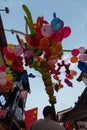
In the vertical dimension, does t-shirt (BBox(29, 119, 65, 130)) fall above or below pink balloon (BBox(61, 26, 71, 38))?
below

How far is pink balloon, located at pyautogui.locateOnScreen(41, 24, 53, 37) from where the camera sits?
553 cm

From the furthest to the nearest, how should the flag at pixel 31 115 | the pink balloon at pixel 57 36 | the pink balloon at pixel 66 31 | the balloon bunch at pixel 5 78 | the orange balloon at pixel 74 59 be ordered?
the flag at pixel 31 115, the orange balloon at pixel 74 59, the balloon bunch at pixel 5 78, the pink balloon at pixel 66 31, the pink balloon at pixel 57 36

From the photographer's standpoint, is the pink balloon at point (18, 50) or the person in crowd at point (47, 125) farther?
the pink balloon at point (18, 50)

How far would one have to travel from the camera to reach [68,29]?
5781mm

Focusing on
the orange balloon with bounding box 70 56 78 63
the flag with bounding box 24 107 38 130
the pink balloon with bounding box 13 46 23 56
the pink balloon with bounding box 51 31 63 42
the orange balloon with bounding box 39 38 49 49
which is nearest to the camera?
the orange balloon with bounding box 39 38 49 49

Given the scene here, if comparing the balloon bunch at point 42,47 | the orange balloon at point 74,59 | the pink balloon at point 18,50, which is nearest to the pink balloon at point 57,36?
the balloon bunch at point 42,47

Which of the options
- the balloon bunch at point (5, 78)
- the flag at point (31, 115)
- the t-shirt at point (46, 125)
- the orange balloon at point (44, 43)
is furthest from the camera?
the flag at point (31, 115)

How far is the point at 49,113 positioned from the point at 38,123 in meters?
0.35

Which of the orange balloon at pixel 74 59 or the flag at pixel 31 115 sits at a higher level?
the orange balloon at pixel 74 59

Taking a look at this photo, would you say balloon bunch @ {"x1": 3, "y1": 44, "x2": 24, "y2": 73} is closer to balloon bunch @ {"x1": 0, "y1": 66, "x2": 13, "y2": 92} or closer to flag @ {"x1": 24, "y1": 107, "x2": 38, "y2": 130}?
balloon bunch @ {"x1": 0, "y1": 66, "x2": 13, "y2": 92}

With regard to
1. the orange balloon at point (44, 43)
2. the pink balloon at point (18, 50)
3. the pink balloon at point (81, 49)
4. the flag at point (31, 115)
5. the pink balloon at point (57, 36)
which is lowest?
the flag at point (31, 115)

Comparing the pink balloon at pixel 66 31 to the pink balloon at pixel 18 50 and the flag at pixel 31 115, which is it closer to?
the pink balloon at pixel 18 50

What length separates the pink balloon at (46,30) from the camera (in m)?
5.53

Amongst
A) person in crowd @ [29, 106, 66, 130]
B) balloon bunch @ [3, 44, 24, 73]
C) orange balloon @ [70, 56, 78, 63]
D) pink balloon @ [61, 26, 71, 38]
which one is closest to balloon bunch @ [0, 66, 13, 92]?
balloon bunch @ [3, 44, 24, 73]
